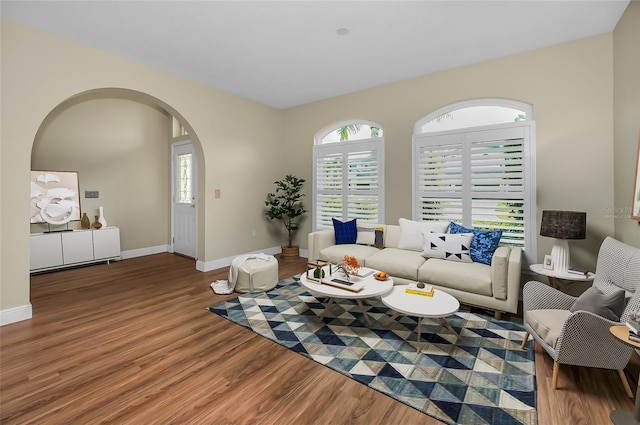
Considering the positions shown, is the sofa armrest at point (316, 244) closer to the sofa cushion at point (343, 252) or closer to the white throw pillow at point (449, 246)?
the sofa cushion at point (343, 252)

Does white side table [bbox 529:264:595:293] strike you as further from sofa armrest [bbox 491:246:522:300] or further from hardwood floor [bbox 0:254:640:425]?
hardwood floor [bbox 0:254:640:425]

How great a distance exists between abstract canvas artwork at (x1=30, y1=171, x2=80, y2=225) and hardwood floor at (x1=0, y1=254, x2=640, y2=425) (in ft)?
6.65

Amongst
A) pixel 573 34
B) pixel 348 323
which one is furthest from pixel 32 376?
pixel 573 34

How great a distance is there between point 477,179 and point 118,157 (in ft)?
A: 20.1

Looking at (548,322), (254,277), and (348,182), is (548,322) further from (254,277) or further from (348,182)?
(348,182)

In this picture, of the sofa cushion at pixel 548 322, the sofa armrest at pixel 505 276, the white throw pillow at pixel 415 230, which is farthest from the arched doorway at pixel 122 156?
the sofa cushion at pixel 548 322

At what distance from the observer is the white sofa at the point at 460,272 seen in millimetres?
2896

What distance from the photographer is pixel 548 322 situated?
2059mm

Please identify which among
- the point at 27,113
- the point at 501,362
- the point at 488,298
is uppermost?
the point at 27,113

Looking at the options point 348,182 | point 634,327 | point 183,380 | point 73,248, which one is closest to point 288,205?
point 348,182

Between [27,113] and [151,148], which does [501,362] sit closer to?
[27,113]

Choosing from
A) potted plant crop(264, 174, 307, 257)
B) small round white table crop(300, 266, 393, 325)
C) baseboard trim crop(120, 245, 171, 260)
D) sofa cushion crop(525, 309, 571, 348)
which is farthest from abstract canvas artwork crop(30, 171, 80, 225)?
sofa cushion crop(525, 309, 571, 348)

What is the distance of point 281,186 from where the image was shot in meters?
5.83

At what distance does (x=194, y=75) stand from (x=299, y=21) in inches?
82.8
